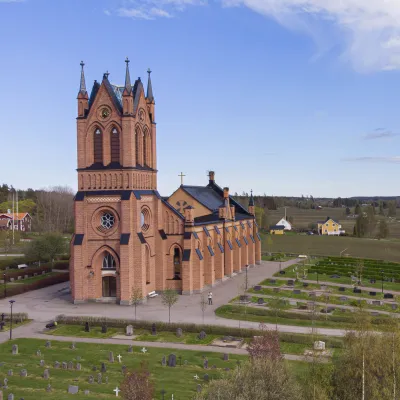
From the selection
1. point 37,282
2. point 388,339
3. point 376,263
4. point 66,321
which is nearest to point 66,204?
point 37,282

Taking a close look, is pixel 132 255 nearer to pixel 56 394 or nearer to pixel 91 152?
pixel 91 152

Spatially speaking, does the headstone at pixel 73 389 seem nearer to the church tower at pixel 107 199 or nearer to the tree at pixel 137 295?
the tree at pixel 137 295

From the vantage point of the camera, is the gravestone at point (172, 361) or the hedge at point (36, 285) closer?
the gravestone at point (172, 361)

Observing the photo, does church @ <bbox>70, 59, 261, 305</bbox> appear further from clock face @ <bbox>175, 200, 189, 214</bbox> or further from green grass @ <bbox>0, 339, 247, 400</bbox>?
green grass @ <bbox>0, 339, 247, 400</bbox>

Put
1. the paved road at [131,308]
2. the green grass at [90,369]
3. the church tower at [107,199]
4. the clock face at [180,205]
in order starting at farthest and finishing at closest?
the clock face at [180,205], the church tower at [107,199], the paved road at [131,308], the green grass at [90,369]

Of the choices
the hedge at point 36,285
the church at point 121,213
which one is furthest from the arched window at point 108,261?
the hedge at point 36,285

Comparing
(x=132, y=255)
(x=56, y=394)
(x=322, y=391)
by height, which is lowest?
(x=56, y=394)

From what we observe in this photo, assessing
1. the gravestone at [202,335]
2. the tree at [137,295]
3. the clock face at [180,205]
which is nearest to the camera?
the gravestone at [202,335]
